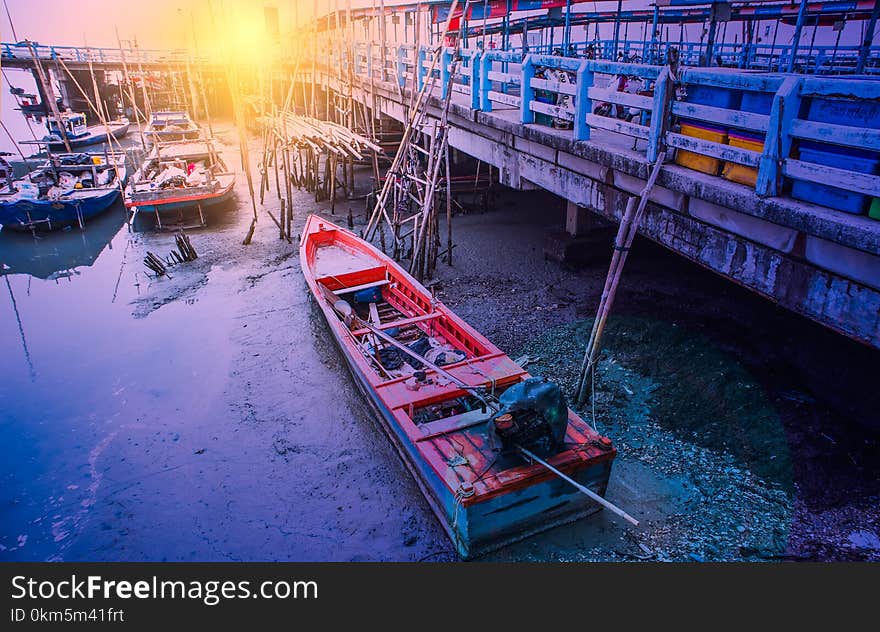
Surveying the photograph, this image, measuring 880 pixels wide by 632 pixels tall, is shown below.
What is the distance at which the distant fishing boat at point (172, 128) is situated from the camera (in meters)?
25.5

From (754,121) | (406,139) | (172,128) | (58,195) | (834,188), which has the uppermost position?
(754,121)

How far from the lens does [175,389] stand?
8.91 m

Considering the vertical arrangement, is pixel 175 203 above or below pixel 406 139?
below

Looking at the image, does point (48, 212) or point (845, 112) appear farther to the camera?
point (48, 212)

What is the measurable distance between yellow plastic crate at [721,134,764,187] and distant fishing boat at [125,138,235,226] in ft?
49.2

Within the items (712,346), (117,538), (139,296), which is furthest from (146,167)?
(712,346)

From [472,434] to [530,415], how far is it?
895mm

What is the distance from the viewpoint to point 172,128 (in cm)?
2680

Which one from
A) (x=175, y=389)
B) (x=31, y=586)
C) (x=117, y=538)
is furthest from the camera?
(x=175, y=389)

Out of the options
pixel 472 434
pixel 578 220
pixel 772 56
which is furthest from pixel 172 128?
pixel 472 434

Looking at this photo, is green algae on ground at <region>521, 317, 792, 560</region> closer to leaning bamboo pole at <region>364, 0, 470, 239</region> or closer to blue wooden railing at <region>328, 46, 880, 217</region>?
blue wooden railing at <region>328, 46, 880, 217</region>

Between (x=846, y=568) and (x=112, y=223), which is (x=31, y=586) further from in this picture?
(x=112, y=223)

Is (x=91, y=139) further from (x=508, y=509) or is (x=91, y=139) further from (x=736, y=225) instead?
Answer: (x=736, y=225)

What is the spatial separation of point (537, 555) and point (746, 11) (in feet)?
55.7
